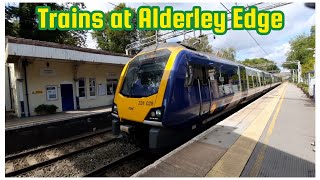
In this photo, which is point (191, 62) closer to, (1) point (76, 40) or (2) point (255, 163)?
(2) point (255, 163)

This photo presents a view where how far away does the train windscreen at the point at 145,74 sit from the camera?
468cm

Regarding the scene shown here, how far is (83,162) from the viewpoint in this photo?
5340 mm

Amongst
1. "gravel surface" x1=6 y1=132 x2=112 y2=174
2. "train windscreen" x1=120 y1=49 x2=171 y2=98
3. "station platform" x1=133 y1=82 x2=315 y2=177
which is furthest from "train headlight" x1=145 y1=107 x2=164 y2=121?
"gravel surface" x1=6 y1=132 x2=112 y2=174

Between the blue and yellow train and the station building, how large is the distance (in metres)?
7.65

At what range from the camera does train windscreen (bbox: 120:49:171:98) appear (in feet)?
15.4

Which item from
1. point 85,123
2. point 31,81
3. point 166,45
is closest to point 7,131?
point 85,123

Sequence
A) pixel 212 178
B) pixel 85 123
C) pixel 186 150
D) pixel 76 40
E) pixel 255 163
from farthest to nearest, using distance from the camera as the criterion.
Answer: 1. pixel 76 40
2. pixel 85 123
3. pixel 186 150
4. pixel 255 163
5. pixel 212 178

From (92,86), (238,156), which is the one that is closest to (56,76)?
(92,86)

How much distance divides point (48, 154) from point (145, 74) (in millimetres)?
4297

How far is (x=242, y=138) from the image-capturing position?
15.9 feet

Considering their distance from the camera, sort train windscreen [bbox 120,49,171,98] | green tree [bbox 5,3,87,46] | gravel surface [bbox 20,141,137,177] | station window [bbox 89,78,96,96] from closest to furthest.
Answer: train windscreen [bbox 120,49,171,98], gravel surface [bbox 20,141,137,177], station window [bbox 89,78,96,96], green tree [bbox 5,3,87,46]

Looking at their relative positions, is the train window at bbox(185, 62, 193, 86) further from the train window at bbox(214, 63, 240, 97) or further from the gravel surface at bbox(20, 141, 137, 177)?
the gravel surface at bbox(20, 141, 137, 177)

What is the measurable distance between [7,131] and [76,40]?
85.5 feet

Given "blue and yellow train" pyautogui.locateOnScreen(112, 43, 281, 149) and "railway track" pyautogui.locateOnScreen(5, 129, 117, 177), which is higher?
"blue and yellow train" pyautogui.locateOnScreen(112, 43, 281, 149)
